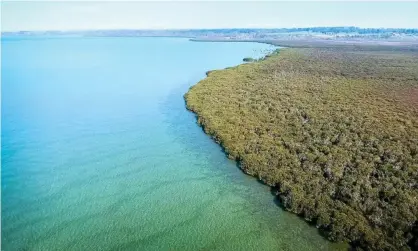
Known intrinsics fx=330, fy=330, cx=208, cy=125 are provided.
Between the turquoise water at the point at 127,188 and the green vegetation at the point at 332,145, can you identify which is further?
the green vegetation at the point at 332,145

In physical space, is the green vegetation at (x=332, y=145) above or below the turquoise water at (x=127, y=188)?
above

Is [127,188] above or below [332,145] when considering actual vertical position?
below

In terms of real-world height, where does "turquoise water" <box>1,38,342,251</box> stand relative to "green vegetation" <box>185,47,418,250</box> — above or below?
below

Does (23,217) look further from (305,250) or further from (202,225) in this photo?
(305,250)

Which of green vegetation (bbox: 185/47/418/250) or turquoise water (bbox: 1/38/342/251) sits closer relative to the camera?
turquoise water (bbox: 1/38/342/251)

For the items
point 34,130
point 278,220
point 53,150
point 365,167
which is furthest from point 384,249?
point 34,130
